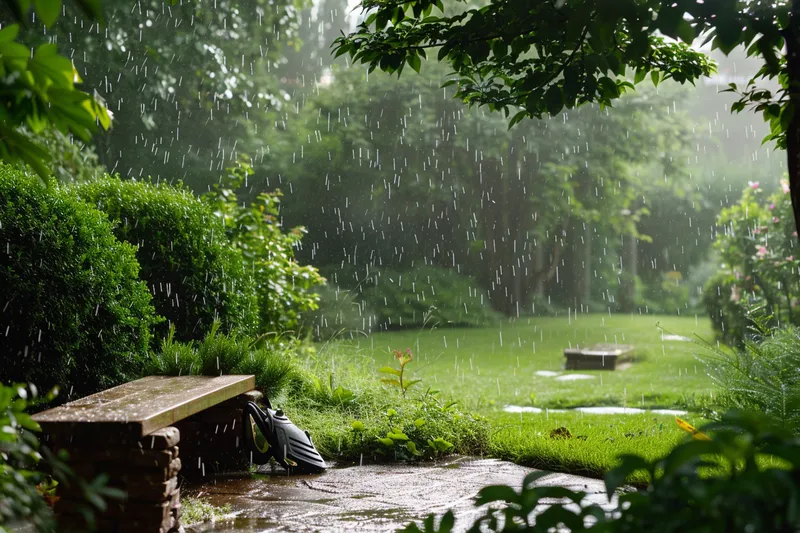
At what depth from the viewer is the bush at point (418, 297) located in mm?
18219

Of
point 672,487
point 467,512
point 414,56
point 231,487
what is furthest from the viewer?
point 231,487

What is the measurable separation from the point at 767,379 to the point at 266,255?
559 centimetres


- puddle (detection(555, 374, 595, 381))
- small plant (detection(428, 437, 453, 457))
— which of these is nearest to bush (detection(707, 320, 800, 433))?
small plant (detection(428, 437, 453, 457))

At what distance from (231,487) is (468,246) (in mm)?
17825

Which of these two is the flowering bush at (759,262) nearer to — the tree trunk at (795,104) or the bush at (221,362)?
the bush at (221,362)

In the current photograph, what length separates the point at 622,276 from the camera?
89.1 ft

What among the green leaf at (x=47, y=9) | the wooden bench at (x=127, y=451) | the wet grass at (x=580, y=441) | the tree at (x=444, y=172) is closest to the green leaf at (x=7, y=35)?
the green leaf at (x=47, y=9)

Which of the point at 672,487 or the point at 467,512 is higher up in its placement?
the point at 672,487

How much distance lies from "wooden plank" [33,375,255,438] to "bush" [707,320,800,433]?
10.4ft

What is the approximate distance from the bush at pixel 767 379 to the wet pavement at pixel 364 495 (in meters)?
1.17

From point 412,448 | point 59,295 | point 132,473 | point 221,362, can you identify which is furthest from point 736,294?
point 132,473

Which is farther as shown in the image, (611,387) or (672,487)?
(611,387)

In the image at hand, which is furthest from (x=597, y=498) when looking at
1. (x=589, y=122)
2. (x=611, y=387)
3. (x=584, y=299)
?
(x=584, y=299)

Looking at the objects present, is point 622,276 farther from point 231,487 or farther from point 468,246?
Answer: point 231,487
